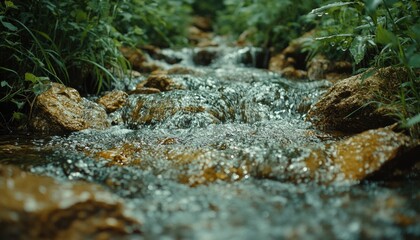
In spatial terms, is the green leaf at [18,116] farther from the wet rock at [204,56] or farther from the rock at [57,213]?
the wet rock at [204,56]

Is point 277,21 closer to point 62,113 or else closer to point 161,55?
point 161,55

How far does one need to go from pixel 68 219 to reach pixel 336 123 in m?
2.16

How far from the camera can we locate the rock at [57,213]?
105cm

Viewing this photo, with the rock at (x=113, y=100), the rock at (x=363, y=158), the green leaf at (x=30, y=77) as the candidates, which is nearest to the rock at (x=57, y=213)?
the rock at (x=363, y=158)

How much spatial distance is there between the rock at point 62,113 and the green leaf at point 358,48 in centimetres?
224

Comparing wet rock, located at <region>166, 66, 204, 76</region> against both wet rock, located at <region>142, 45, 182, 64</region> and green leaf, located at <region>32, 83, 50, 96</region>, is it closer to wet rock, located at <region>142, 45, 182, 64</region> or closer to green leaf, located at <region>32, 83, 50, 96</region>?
wet rock, located at <region>142, 45, 182, 64</region>

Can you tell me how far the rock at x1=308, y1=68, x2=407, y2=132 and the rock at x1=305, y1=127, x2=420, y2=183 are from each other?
1.66 feet

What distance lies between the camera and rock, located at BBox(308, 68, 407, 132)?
2314 millimetres

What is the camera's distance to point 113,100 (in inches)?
130

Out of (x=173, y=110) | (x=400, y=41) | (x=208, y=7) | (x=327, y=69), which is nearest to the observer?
(x=400, y=41)

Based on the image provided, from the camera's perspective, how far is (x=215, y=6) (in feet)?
36.0

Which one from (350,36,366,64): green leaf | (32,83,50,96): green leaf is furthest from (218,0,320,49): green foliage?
(32,83,50,96): green leaf

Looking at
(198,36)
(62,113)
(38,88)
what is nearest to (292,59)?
(62,113)

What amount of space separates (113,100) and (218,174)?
197 centimetres
